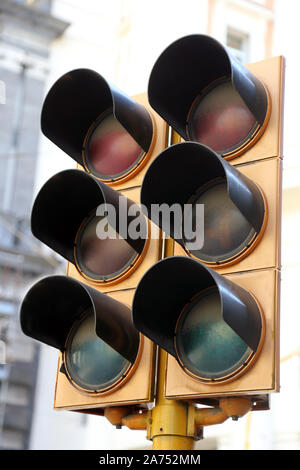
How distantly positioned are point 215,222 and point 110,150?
0.67 metres

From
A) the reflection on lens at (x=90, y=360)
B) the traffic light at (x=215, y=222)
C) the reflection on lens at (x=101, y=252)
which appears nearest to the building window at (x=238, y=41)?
the traffic light at (x=215, y=222)

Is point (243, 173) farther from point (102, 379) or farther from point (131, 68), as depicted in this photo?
point (131, 68)

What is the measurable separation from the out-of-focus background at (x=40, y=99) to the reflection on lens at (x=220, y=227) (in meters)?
4.82

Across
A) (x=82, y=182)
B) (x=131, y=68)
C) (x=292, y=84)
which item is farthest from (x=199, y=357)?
(x=131, y=68)

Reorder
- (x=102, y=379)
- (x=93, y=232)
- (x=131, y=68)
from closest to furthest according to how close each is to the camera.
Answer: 1. (x=102, y=379)
2. (x=93, y=232)
3. (x=131, y=68)

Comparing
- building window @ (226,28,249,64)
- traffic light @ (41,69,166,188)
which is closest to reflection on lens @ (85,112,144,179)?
traffic light @ (41,69,166,188)

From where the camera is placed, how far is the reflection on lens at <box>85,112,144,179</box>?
2.95m

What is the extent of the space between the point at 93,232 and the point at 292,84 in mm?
5683

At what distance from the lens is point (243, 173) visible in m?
2.56

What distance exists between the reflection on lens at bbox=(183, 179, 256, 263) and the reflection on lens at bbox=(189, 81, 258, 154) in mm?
160

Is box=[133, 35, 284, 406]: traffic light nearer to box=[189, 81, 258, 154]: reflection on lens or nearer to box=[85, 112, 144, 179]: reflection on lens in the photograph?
box=[189, 81, 258, 154]: reflection on lens

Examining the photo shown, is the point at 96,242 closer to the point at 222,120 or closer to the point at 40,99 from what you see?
the point at 222,120

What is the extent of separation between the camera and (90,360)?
2.60 meters
